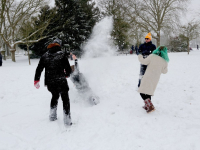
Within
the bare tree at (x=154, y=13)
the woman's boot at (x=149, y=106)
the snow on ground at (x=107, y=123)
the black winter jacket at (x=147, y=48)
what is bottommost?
the snow on ground at (x=107, y=123)

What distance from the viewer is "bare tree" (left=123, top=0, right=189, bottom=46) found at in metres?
22.3

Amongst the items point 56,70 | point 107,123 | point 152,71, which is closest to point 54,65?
point 56,70

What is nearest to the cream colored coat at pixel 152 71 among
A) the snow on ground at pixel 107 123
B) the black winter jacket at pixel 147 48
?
the snow on ground at pixel 107 123

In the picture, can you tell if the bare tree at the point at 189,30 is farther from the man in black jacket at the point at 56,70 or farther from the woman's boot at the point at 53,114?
the woman's boot at the point at 53,114

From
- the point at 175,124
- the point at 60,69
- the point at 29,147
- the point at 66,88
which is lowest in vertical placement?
the point at 29,147

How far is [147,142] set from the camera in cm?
274

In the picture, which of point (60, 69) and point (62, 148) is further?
point (60, 69)

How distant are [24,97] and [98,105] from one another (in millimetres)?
3058

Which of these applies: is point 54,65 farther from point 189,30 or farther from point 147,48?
point 189,30

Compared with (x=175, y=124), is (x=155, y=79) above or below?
above

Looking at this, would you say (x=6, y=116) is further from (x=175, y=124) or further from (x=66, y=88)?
(x=175, y=124)

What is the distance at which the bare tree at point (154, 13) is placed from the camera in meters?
22.3

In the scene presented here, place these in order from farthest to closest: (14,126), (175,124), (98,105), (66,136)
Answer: (98,105)
(14,126)
(175,124)
(66,136)

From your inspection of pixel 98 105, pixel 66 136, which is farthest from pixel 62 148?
pixel 98 105
